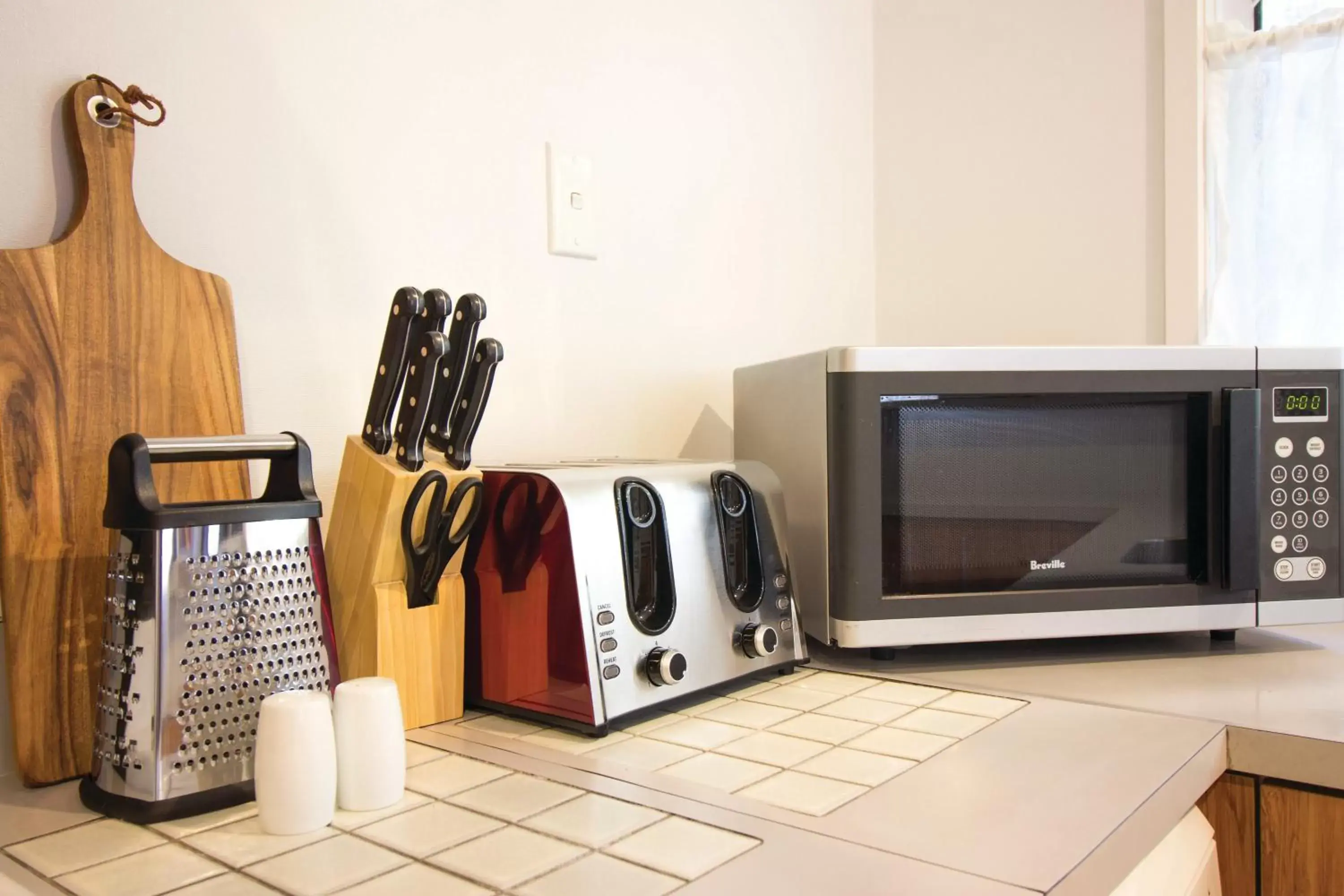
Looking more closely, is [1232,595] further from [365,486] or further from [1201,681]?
[365,486]

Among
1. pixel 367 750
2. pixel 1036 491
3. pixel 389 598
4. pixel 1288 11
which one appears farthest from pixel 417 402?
pixel 1288 11

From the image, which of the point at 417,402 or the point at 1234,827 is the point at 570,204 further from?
the point at 1234,827

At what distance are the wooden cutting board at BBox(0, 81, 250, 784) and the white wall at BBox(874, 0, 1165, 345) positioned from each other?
1297 mm

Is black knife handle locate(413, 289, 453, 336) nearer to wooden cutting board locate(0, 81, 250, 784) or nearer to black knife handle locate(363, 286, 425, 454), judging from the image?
black knife handle locate(363, 286, 425, 454)

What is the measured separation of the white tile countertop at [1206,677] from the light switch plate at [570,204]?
1.82 feet

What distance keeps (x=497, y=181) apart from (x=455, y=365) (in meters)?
0.37

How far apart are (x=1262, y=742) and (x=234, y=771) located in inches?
30.8

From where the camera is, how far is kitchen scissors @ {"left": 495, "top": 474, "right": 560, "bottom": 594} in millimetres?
873

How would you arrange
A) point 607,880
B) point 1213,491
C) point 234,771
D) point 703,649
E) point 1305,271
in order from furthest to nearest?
point 1305,271 < point 1213,491 < point 703,649 < point 234,771 < point 607,880

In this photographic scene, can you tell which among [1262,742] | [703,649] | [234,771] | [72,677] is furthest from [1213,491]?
[72,677]

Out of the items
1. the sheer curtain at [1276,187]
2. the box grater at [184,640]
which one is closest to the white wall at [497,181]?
the box grater at [184,640]

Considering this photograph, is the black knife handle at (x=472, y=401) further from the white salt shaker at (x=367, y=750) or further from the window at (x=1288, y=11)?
the window at (x=1288, y=11)

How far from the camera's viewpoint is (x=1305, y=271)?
1494mm

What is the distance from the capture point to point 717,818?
0.66m
